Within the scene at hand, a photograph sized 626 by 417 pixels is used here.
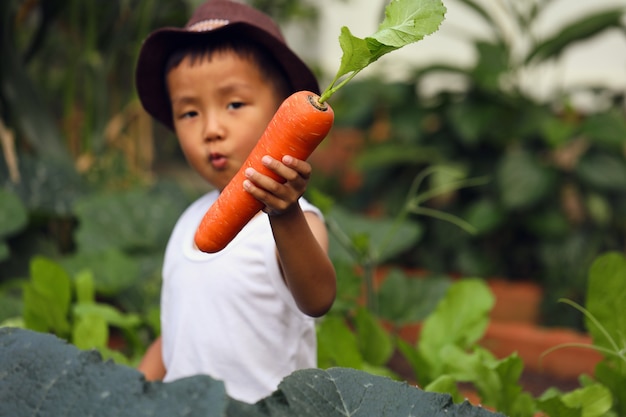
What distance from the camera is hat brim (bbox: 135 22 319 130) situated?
1220 millimetres

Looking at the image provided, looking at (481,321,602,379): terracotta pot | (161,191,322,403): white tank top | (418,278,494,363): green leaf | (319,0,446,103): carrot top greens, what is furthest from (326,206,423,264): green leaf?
(319,0,446,103): carrot top greens

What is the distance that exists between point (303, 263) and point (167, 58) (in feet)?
1.44

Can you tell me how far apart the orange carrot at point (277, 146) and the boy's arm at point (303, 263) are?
5 centimetres

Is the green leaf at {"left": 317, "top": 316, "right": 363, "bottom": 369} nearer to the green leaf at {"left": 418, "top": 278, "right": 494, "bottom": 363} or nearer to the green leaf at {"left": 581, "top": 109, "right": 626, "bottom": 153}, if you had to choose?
the green leaf at {"left": 418, "top": 278, "right": 494, "bottom": 363}

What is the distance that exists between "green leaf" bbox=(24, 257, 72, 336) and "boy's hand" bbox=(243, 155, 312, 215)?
902 mm

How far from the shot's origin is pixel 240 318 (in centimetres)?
122

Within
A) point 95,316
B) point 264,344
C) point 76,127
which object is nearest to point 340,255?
point 95,316

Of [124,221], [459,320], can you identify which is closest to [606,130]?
[459,320]

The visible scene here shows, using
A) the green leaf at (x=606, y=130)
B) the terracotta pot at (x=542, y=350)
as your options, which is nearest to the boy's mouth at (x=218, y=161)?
the terracotta pot at (x=542, y=350)

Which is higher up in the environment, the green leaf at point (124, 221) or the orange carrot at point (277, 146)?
the orange carrot at point (277, 146)

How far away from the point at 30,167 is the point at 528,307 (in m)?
1.67

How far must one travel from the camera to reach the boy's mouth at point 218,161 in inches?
46.5

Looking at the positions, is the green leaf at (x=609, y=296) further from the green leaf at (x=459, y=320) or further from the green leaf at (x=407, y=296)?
the green leaf at (x=407, y=296)

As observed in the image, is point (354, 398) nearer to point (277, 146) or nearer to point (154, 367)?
point (277, 146)
